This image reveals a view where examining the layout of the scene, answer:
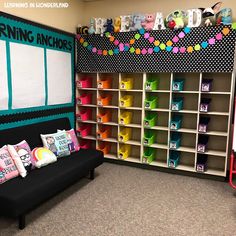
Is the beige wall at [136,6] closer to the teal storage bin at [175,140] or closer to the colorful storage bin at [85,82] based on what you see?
the colorful storage bin at [85,82]

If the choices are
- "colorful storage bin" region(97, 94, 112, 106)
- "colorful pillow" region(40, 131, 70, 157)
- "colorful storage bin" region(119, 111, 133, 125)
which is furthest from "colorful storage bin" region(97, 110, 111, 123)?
"colorful pillow" region(40, 131, 70, 157)

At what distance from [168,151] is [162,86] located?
3.32ft

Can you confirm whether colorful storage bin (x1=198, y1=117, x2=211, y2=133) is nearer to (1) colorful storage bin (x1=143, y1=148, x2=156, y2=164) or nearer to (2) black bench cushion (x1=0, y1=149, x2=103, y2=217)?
(1) colorful storage bin (x1=143, y1=148, x2=156, y2=164)

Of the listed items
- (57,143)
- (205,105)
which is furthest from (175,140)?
(57,143)

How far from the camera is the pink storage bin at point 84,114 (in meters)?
4.27

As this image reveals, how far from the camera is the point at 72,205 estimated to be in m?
2.79

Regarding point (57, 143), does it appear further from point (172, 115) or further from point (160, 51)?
point (160, 51)

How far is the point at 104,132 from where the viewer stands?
4.22 meters

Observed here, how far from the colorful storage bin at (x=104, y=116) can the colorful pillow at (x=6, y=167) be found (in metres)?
1.79

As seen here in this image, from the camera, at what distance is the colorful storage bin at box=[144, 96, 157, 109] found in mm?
3758

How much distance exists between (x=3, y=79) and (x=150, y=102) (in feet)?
6.58

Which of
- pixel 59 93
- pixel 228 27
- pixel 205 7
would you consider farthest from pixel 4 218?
pixel 205 7

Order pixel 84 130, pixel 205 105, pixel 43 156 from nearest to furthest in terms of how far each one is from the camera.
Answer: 1. pixel 43 156
2. pixel 205 105
3. pixel 84 130

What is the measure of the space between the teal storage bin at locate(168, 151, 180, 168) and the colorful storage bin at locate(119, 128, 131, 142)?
2.43ft
